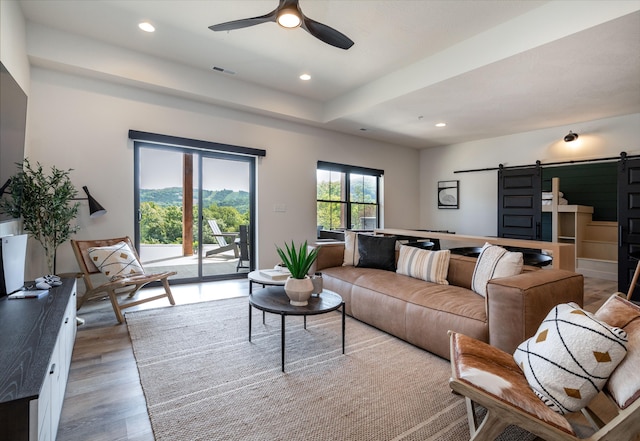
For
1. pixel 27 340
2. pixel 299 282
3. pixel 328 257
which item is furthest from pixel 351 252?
pixel 27 340

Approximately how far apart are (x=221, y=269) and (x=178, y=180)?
149cm

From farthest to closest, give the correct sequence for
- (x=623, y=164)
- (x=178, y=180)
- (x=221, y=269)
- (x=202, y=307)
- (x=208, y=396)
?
(x=221, y=269) → (x=178, y=180) → (x=623, y=164) → (x=202, y=307) → (x=208, y=396)

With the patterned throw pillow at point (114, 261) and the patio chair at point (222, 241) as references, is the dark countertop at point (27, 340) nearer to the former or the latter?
the patterned throw pillow at point (114, 261)

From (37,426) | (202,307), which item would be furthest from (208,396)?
(202,307)

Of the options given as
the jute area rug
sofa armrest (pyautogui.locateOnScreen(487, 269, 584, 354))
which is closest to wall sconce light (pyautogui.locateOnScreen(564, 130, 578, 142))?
sofa armrest (pyautogui.locateOnScreen(487, 269, 584, 354))

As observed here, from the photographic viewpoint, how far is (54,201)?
10.2ft

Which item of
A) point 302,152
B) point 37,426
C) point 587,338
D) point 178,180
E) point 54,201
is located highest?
point 302,152

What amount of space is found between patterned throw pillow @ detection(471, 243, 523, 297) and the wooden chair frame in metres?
1.28

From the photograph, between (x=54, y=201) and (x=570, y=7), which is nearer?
(x=570, y=7)

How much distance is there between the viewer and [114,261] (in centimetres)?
329

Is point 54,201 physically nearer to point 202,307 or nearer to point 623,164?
point 202,307

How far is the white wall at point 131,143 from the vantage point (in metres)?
3.64

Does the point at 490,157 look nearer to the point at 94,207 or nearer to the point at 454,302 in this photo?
the point at 454,302

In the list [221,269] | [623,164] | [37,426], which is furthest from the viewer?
[221,269]
